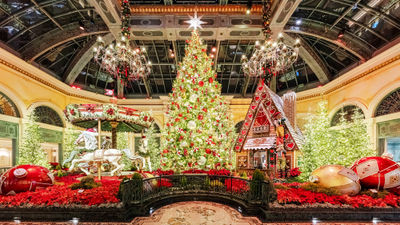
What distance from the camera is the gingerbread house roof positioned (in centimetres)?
945

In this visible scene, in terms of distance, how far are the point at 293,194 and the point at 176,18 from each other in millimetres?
9847

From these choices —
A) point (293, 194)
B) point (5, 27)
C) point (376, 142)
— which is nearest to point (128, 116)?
point (293, 194)

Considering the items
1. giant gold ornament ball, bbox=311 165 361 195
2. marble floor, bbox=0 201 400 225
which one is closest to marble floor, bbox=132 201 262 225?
marble floor, bbox=0 201 400 225

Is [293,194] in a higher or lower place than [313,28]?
lower

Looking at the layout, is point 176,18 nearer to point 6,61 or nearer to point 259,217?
point 6,61

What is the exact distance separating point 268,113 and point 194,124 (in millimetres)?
4551

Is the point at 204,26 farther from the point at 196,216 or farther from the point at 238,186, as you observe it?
the point at 196,216

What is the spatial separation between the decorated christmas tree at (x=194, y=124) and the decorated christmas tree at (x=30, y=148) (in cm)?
629

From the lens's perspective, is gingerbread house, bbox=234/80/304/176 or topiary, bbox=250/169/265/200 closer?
topiary, bbox=250/169/265/200

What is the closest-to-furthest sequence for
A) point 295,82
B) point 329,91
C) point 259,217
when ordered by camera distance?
point 259,217 < point 329,91 < point 295,82

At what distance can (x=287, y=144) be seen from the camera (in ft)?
31.3

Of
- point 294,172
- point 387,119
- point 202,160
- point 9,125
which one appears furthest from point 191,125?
point 387,119

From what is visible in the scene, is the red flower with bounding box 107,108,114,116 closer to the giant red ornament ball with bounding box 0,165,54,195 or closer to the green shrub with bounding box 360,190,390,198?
the giant red ornament ball with bounding box 0,165,54,195

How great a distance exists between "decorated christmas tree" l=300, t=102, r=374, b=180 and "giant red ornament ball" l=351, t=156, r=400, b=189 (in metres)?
3.86
